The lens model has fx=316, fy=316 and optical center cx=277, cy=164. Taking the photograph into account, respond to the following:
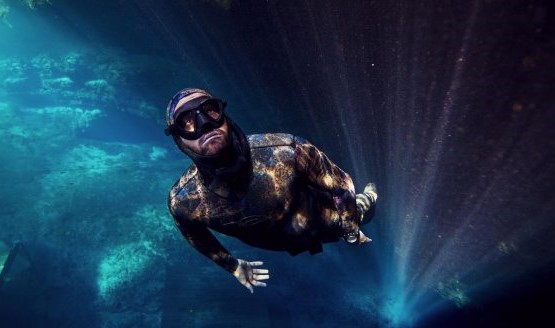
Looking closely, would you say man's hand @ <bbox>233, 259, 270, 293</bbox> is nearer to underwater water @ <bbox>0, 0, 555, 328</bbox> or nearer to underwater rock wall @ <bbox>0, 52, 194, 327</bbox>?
underwater water @ <bbox>0, 0, 555, 328</bbox>

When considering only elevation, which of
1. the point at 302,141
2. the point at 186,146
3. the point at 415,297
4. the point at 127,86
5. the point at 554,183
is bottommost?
the point at 415,297

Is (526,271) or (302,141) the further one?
(526,271)

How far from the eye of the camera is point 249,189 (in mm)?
2514

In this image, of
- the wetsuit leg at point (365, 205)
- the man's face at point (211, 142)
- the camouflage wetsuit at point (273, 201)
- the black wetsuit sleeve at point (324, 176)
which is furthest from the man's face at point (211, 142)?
the wetsuit leg at point (365, 205)

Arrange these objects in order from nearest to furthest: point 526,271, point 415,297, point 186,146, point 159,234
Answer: point 186,146 < point 526,271 < point 415,297 < point 159,234

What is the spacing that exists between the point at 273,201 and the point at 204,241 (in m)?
0.93

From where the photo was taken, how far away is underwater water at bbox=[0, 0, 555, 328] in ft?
8.98

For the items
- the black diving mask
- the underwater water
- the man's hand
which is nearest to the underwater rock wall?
the underwater water

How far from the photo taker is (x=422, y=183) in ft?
13.2

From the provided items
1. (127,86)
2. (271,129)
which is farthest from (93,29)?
(271,129)

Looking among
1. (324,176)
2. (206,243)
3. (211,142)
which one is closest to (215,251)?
(206,243)

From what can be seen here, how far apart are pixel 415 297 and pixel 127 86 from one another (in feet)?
42.0

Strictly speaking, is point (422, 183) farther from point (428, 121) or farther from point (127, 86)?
point (127, 86)

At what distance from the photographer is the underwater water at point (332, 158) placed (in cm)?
274
